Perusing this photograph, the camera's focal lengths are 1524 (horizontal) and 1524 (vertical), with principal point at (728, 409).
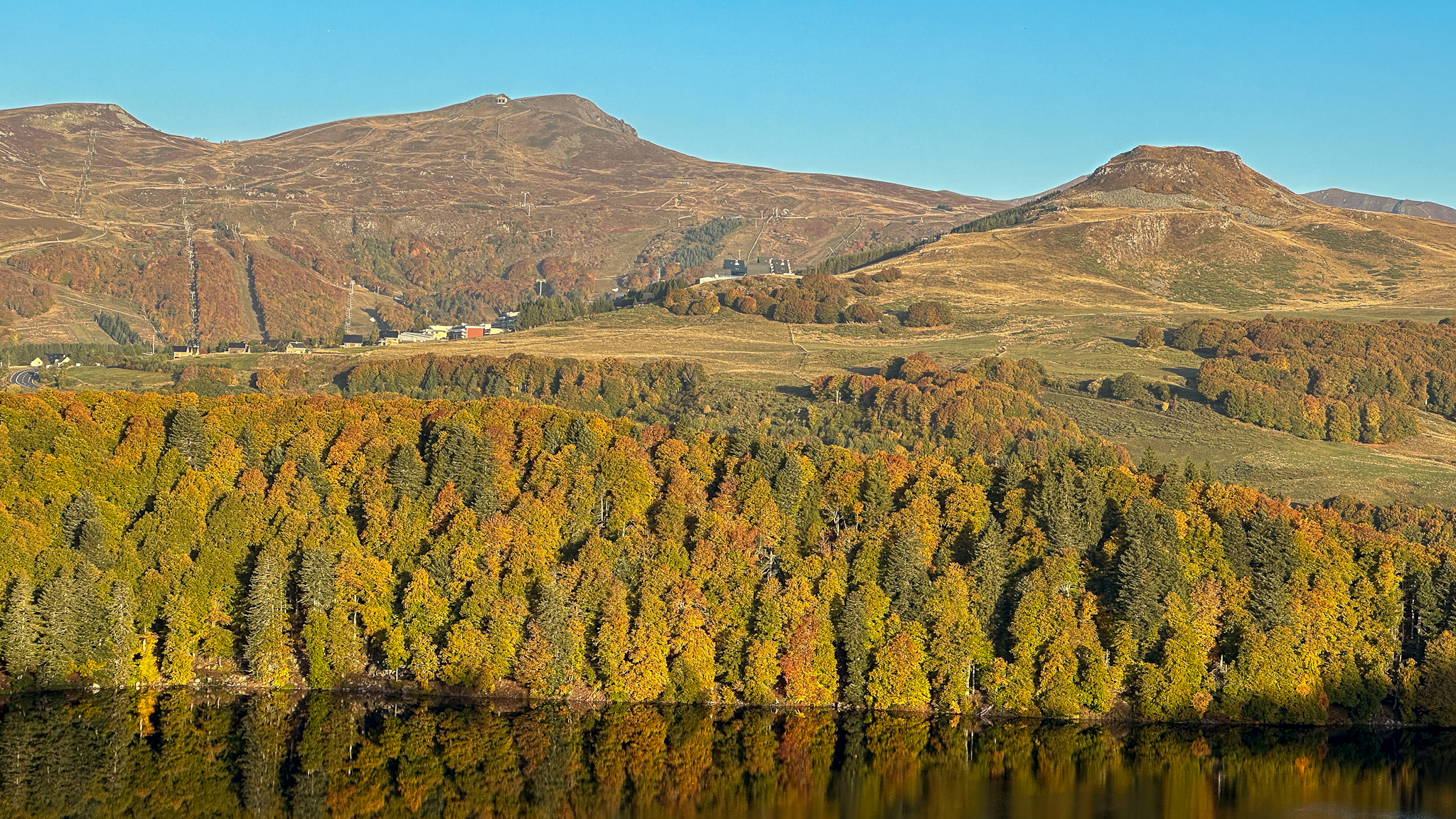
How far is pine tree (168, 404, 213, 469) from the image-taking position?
115m

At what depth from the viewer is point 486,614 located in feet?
337

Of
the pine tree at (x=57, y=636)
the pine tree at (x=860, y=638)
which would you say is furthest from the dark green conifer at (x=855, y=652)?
the pine tree at (x=57, y=636)

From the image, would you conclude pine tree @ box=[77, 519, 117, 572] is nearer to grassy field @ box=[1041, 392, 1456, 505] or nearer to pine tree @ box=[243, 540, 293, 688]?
pine tree @ box=[243, 540, 293, 688]

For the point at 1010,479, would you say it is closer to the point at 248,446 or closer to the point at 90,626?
the point at 248,446

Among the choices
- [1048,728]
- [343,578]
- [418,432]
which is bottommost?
[1048,728]

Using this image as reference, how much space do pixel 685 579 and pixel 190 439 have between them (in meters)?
40.4

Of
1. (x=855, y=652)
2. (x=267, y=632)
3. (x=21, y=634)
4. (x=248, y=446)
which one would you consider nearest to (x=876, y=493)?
(x=855, y=652)

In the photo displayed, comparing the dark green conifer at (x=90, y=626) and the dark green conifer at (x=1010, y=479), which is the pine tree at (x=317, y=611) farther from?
the dark green conifer at (x=1010, y=479)

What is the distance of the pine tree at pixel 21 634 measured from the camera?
96875 mm

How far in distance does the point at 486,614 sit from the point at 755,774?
82.1ft

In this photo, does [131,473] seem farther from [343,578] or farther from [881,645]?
[881,645]

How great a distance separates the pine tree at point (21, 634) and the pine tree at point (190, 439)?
62.3 ft

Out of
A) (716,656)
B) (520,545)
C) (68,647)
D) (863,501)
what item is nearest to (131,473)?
(68,647)

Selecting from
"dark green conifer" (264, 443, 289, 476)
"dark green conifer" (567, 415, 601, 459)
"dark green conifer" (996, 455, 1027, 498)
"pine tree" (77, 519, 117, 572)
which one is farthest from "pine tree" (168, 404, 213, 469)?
"dark green conifer" (996, 455, 1027, 498)
